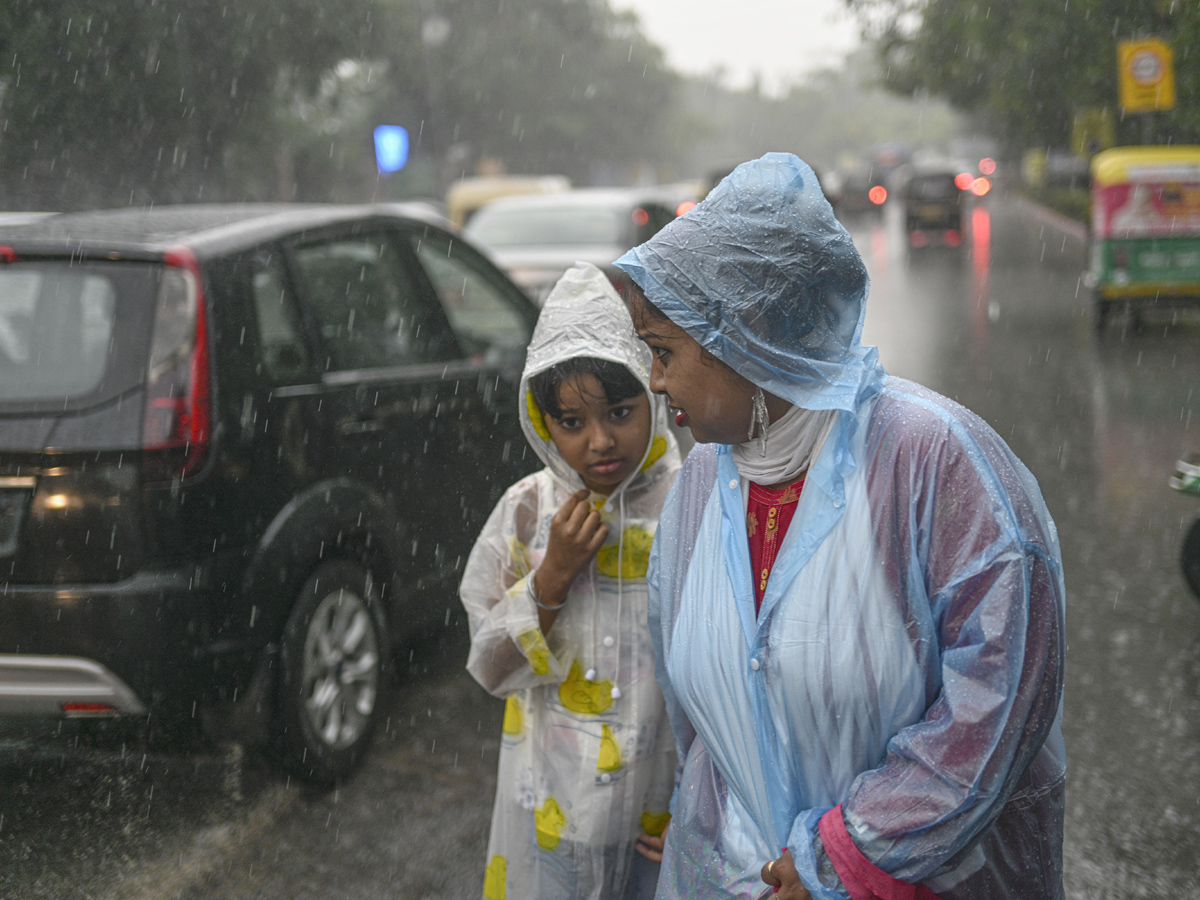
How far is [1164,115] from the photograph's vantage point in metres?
19.3

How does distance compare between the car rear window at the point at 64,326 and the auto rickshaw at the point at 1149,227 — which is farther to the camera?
the auto rickshaw at the point at 1149,227

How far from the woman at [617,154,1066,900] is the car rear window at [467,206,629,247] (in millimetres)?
9811

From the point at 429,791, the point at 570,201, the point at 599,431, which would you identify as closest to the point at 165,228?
the point at 429,791

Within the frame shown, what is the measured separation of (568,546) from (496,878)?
0.71 metres

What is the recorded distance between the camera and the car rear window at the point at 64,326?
3412mm

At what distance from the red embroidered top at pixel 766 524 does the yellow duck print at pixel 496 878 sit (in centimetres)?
101

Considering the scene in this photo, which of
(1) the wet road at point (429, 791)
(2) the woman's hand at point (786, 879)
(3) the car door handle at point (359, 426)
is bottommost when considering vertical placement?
(1) the wet road at point (429, 791)

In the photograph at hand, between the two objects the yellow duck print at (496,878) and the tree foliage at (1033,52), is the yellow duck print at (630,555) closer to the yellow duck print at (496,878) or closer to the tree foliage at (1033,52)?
the yellow duck print at (496,878)

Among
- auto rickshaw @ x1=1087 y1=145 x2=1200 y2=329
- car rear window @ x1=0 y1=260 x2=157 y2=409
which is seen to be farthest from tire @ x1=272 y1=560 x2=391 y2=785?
auto rickshaw @ x1=1087 y1=145 x2=1200 y2=329

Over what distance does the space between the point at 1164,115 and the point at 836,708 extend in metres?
20.4

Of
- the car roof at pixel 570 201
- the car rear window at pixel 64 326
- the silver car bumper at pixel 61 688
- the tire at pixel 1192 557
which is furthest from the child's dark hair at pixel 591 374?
the car roof at pixel 570 201

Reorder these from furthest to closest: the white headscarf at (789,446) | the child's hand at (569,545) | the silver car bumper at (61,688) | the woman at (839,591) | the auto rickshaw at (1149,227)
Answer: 1. the auto rickshaw at (1149,227)
2. the silver car bumper at (61,688)
3. the child's hand at (569,545)
4. the white headscarf at (789,446)
5. the woman at (839,591)

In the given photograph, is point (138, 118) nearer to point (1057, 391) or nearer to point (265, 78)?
point (265, 78)

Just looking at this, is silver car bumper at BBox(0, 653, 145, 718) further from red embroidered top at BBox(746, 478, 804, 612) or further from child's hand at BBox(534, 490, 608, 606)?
red embroidered top at BBox(746, 478, 804, 612)
